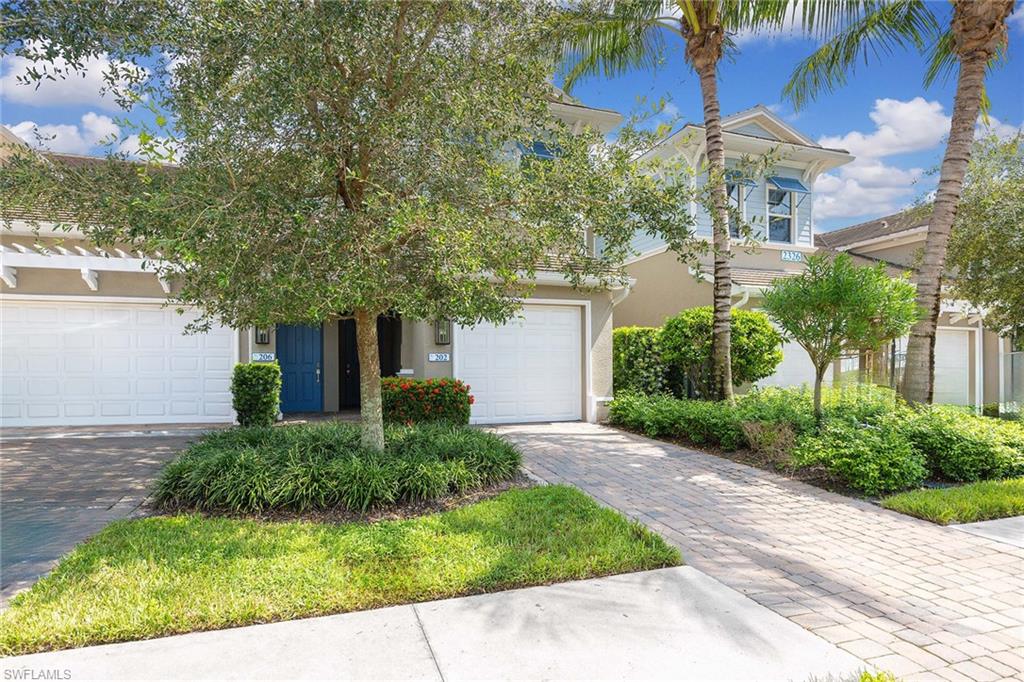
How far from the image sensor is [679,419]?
9508 millimetres

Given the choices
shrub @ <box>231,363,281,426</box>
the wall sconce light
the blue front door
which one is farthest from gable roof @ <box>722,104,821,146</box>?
shrub @ <box>231,363,281,426</box>

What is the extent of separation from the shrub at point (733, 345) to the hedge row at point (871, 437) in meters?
2.02

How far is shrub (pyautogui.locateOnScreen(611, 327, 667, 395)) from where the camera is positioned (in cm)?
1232

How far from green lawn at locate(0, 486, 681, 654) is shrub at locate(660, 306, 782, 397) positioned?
706 centimetres

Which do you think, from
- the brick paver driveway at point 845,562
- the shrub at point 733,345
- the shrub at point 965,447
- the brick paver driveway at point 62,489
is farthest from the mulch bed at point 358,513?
the shrub at point 733,345

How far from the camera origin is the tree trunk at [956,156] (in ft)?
27.3

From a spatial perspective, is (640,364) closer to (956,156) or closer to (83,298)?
(956,156)

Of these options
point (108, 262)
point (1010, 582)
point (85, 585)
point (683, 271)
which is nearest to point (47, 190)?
point (85, 585)

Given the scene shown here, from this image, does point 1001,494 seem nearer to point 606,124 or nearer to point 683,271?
point 683,271

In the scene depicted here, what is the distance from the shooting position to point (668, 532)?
504 cm

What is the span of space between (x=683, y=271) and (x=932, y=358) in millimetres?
6533

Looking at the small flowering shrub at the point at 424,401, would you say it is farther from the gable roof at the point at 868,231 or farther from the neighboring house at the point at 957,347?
the gable roof at the point at 868,231

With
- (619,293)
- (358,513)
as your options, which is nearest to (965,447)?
(619,293)

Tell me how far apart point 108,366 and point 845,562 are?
1245 centimetres
